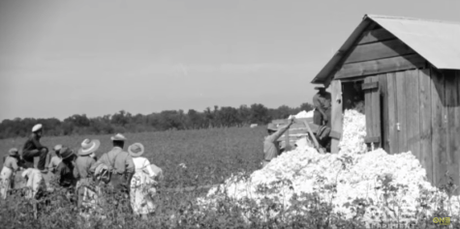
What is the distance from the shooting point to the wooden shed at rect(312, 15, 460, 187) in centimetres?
963

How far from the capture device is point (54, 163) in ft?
40.2

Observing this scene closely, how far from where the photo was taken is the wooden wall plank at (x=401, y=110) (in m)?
10.0

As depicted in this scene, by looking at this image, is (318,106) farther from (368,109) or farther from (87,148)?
(87,148)

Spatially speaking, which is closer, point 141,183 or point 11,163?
point 141,183

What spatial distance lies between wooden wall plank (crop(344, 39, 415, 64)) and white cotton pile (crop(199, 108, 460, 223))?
1.13 meters

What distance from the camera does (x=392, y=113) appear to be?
1023 centimetres

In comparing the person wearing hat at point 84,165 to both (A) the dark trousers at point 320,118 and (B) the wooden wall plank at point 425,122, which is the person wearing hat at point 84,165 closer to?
(A) the dark trousers at point 320,118

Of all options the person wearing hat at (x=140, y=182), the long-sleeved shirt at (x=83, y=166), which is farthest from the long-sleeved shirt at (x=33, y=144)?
the person wearing hat at (x=140, y=182)

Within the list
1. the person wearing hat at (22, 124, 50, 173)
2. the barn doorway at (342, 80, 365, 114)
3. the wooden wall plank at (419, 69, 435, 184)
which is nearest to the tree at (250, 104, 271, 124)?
the person wearing hat at (22, 124, 50, 173)

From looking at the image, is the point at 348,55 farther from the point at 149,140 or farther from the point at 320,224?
the point at 149,140

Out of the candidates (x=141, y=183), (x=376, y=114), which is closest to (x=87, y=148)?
(x=141, y=183)

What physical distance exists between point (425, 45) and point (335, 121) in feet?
7.18

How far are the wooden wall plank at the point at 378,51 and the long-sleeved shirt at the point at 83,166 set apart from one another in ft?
16.6

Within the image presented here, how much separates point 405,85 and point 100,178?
5310 millimetres
